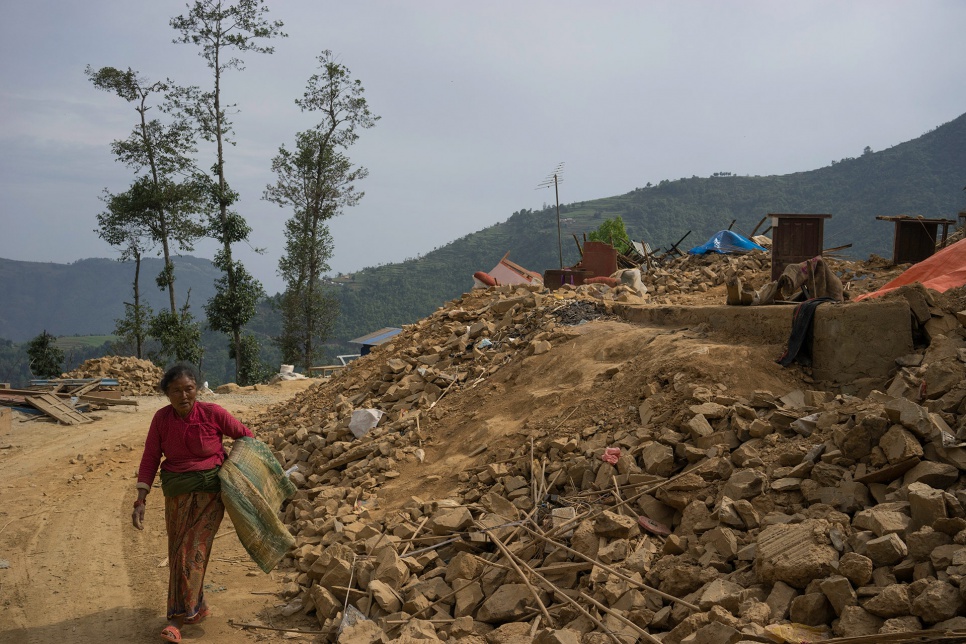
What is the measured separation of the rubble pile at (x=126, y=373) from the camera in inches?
618

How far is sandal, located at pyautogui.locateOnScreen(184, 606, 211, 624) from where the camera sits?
384 centimetres

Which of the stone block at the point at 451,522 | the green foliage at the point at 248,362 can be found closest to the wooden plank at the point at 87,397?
the green foliage at the point at 248,362

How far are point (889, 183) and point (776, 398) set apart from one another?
55.9 meters

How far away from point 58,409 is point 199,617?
9.24 meters

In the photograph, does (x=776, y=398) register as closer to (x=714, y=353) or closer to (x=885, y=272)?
(x=714, y=353)

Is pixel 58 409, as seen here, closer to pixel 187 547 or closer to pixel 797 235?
pixel 187 547

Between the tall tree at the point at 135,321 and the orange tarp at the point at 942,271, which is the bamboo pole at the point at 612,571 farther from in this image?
the tall tree at the point at 135,321

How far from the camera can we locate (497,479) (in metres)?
4.88

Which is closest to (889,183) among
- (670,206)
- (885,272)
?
(670,206)

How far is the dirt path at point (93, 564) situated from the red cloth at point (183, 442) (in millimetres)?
903

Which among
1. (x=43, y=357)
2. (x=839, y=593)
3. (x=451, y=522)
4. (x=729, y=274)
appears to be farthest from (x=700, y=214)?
(x=839, y=593)

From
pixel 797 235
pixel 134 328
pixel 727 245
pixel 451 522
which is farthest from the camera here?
pixel 134 328

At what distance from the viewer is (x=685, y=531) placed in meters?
3.70

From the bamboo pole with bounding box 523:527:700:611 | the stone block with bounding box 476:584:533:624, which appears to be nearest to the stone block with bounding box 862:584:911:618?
the bamboo pole with bounding box 523:527:700:611
